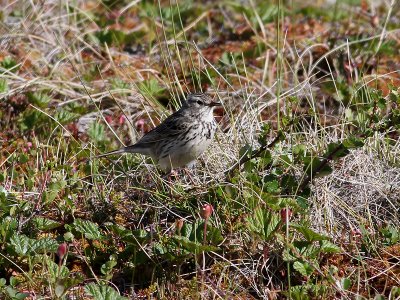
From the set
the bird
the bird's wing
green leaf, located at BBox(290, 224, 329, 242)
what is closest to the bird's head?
the bird

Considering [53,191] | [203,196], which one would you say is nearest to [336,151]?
[203,196]

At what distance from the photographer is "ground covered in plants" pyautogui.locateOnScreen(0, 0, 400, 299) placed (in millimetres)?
5199

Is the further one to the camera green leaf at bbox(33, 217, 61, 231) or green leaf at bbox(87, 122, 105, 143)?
green leaf at bbox(87, 122, 105, 143)

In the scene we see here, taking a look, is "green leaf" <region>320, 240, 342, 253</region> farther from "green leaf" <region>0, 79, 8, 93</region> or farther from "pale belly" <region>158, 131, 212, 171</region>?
"green leaf" <region>0, 79, 8, 93</region>

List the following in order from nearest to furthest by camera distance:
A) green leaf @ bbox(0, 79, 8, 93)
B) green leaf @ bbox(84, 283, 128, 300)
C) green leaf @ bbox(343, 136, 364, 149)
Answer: green leaf @ bbox(84, 283, 128, 300) < green leaf @ bbox(343, 136, 364, 149) < green leaf @ bbox(0, 79, 8, 93)

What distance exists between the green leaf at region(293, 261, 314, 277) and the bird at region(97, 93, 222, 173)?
1.58 m

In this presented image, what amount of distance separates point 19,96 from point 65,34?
1435mm

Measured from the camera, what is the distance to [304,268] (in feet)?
16.8

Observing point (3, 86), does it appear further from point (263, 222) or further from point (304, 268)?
point (304, 268)

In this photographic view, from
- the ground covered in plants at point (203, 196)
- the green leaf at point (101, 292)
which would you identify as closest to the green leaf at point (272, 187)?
the ground covered in plants at point (203, 196)

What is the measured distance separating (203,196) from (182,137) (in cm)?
96

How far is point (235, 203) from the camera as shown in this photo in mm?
5621

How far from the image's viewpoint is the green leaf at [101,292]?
15.9 feet

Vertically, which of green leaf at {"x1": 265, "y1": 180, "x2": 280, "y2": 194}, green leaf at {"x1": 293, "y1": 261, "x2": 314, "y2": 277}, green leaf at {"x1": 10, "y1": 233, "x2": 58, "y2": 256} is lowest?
green leaf at {"x1": 293, "y1": 261, "x2": 314, "y2": 277}
